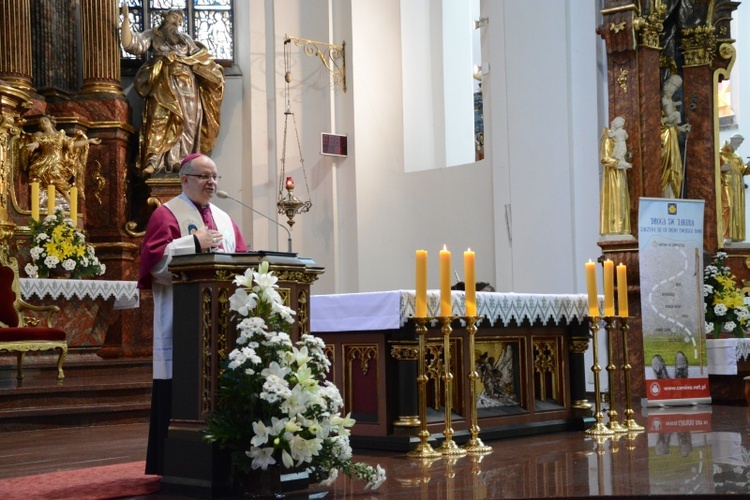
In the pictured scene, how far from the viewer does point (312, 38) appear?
13.3 meters

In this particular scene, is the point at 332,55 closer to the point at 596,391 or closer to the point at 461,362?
the point at 461,362

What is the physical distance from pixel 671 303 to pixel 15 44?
7.80 m

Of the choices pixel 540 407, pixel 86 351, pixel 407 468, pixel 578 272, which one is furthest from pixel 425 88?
pixel 407 468

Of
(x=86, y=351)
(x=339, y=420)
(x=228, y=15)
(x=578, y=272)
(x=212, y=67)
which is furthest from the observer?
(x=228, y=15)

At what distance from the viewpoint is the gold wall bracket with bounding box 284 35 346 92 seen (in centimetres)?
1316

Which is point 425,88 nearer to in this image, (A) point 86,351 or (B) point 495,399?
(A) point 86,351

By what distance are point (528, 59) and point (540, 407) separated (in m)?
5.41

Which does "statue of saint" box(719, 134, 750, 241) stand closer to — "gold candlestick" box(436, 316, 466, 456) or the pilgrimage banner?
the pilgrimage banner

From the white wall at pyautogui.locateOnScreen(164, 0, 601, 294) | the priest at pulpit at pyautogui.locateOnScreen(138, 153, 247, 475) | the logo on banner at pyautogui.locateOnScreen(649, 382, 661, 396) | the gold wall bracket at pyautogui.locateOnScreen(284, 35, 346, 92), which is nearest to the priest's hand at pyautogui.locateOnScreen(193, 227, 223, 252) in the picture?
the priest at pulpit at pyautogui.locateOnScreen(138, 153, 247, 475)

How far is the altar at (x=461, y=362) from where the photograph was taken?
5.85 metres

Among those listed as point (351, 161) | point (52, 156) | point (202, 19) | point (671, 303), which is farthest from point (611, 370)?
point (202, 19)

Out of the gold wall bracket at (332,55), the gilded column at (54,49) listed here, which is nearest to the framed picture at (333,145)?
the gold wall bracket at (332,55)

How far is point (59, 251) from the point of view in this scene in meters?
10.7

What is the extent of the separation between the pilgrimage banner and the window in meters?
7.16
